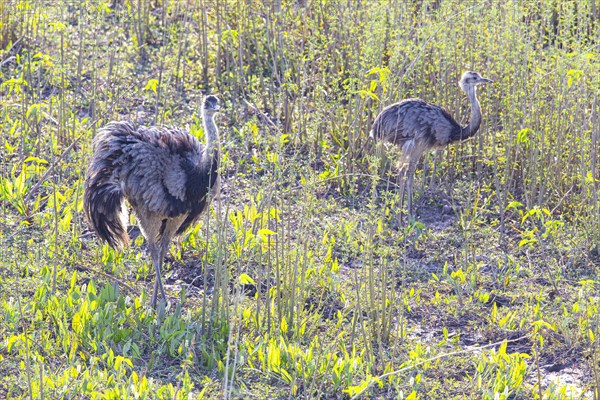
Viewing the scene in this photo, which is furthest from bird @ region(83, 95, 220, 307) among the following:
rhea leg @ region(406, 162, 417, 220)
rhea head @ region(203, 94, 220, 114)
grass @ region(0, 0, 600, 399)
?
rhea leg @ region(406, 162, 417, 220)

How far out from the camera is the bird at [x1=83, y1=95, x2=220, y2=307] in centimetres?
696

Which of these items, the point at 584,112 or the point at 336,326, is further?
the point at 584,112

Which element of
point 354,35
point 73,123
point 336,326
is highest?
point 354,35

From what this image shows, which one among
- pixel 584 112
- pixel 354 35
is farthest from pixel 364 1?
pixel 584 112

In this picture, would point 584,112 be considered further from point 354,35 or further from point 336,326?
point 336,326

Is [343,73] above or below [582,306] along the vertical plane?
above

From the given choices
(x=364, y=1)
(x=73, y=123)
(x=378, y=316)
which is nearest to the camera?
(x=378, y=316)

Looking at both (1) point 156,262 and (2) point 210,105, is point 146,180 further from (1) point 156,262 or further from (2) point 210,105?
Result: (2) point 210,105

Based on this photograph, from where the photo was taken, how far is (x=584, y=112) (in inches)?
325

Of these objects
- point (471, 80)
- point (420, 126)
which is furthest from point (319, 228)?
point (471, 80)

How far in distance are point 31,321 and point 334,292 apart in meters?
1.95

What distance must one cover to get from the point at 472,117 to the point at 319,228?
1.69 metres

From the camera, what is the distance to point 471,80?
29.3ft

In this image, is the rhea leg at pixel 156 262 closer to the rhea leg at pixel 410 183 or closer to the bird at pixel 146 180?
the bird at pixel 146 180
